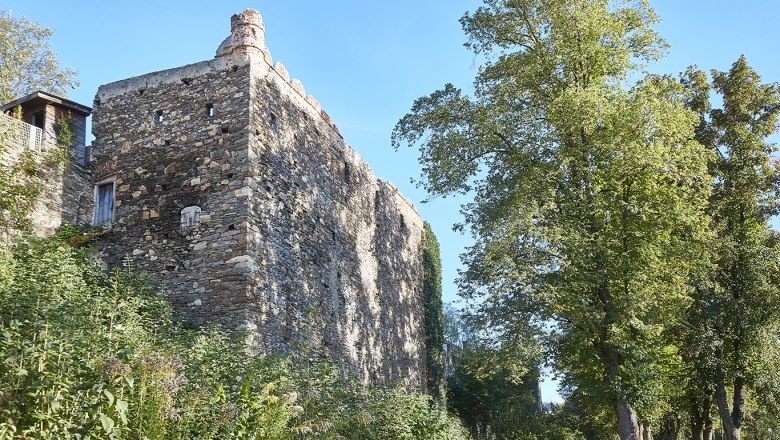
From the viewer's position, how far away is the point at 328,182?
1730 cm

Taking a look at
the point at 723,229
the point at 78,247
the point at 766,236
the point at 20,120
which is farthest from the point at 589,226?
the point at 20,120

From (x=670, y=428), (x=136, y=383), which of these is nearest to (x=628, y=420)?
(x=136, y=383)

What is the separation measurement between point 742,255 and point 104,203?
1684cm

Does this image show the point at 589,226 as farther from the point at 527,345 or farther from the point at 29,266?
the point at 29,266

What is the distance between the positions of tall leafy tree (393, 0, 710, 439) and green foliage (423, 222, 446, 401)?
8.42 meters

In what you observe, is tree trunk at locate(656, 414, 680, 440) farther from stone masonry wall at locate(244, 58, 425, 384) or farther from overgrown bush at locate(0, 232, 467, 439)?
overgrown bush at locate(0, 232, 467, 439)

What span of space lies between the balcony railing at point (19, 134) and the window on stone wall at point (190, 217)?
3.48 metres

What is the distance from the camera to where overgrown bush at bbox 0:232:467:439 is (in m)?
6.01

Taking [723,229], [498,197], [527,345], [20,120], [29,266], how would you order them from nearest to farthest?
[29,266]
[20,120]
[527,345]
[498,197]
[723,229]

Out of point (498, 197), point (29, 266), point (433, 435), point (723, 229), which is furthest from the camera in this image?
point (723, 229)

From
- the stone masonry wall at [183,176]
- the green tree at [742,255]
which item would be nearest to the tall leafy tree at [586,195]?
the green tree at [742,255]

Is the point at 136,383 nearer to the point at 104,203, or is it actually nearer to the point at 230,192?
the point at 230,192

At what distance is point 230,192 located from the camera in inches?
522

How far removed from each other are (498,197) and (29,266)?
35.1 feet
